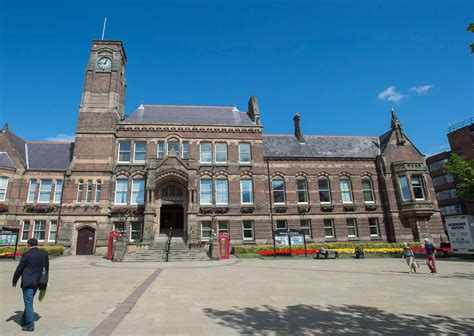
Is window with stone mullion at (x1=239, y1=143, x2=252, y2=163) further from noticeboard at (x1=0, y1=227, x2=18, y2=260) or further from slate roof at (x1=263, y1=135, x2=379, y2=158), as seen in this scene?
noticeboard at (x1=0, y1=227, x2=18, y2=260)

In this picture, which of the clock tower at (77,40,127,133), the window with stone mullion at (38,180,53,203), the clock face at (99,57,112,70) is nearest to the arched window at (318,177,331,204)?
the clock tower at (77,40,127,133)

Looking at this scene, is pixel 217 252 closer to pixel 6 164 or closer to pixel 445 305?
pixel 445 305

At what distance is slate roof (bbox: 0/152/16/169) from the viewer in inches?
993

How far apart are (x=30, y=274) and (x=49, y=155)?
27.3m

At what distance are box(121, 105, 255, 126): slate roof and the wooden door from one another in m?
11.2

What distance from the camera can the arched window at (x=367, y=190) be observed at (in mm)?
29266

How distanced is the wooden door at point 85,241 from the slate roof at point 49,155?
682 centimetres

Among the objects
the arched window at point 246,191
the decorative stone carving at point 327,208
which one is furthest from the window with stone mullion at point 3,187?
the decorative stone carving at point 327,208

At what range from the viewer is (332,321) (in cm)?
596

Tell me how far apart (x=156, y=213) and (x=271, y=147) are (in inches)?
556

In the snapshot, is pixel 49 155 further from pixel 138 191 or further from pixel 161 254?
pixel 161 254

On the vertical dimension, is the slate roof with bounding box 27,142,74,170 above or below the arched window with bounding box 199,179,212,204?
above

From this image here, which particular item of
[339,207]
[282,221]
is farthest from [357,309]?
[339,207]

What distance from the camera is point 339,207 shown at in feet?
92.8
